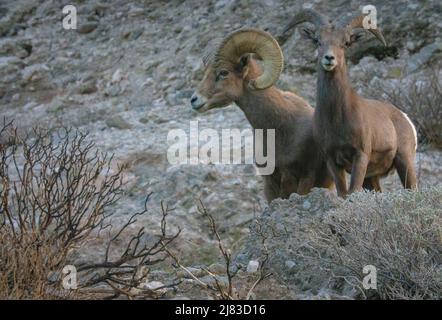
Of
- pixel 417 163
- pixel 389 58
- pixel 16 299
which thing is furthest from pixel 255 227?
pixel 389 58

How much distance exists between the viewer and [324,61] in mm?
8180

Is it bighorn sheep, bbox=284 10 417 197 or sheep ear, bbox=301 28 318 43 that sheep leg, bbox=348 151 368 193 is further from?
sheep ear, bbox=301 28 318 43

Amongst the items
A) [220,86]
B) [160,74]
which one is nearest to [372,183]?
[220,86]

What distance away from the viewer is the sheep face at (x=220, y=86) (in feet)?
29.8

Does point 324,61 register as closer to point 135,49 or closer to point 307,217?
point 307,217

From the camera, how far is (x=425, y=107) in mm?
11688

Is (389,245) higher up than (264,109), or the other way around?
(264,109)

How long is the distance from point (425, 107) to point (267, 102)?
128 inches

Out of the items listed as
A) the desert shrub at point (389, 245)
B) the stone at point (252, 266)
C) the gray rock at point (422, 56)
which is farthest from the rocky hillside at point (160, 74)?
the desert shrub at point (389, 245)

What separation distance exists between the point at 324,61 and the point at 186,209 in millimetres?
3257

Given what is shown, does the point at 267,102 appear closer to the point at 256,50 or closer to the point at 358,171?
the point at 256,50

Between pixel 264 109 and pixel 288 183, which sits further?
pixel 264 109

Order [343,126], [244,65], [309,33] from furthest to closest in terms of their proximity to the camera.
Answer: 1. [244,65]
2. [309,33]
3. [343,126]

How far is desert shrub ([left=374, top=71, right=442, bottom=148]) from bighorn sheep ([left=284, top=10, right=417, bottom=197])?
296 centimetres
